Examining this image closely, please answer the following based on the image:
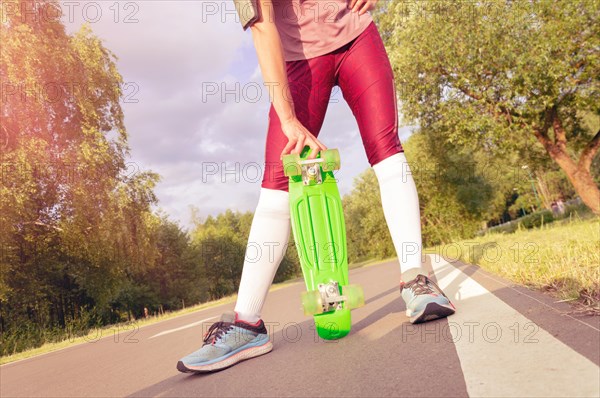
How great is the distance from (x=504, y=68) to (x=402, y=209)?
1248cm

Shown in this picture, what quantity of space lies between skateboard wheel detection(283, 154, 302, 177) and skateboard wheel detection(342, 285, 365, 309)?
22.5 inches

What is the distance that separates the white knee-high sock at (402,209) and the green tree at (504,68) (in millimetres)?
11837

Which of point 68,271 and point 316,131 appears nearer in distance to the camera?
point 316,131

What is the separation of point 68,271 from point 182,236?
18.4m

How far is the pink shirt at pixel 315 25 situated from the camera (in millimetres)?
2725

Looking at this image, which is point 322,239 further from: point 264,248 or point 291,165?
point 264,248

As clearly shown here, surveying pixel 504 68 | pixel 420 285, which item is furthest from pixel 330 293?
pixel 504 68

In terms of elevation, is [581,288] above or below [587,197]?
below

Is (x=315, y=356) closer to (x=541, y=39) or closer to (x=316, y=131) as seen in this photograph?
(x=316, y=131)

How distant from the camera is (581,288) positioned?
2.11 m

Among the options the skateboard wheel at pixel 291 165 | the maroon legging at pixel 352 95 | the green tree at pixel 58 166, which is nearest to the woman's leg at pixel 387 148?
the maroon legging at pixel 352 95

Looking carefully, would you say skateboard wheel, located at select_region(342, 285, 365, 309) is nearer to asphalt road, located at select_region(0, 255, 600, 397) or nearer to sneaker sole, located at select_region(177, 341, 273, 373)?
asphalt road, located at select_region(0, 255, 600, 397)

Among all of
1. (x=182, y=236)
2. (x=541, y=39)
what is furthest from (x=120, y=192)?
(x=182, y=236)

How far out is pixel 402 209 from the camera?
97.8 inches
